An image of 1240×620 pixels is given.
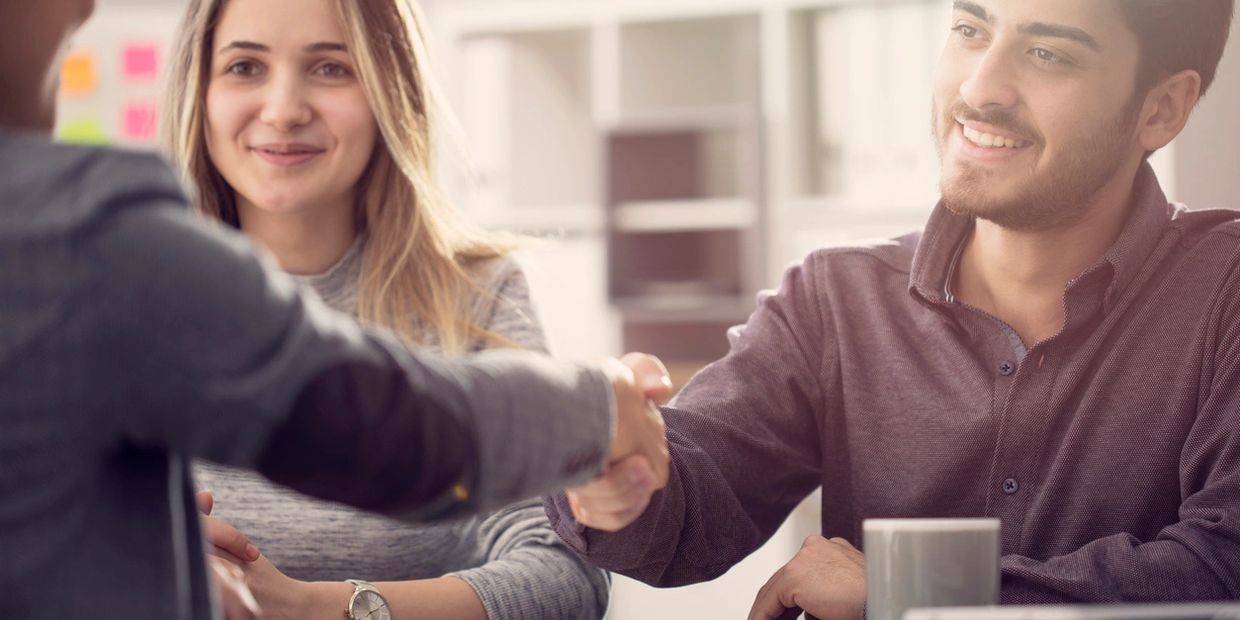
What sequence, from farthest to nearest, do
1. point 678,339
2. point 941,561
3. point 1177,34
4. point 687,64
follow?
point 687,64 → point 678,339 → point 1177,34 → point 941,561

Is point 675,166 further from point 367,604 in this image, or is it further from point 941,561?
point 941,561

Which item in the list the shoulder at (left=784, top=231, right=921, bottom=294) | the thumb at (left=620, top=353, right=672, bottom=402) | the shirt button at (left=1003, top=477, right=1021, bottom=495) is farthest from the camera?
the shoulder at (left=784, top=231, right=921, bottom=294)

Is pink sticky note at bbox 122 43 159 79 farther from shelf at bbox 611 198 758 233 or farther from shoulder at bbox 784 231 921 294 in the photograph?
shoulder at bbox 784 231 921 294

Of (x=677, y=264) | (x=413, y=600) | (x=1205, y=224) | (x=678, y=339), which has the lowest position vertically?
(x=678, y=339)

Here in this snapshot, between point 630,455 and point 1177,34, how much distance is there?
84cm

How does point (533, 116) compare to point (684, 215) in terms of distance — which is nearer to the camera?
point (684, 215)

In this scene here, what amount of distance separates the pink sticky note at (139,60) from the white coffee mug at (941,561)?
4.54m

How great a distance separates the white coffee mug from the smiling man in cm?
30

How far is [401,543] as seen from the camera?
1.46 m

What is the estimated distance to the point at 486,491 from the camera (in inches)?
26.3

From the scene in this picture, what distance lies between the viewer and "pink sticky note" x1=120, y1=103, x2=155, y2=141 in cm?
485

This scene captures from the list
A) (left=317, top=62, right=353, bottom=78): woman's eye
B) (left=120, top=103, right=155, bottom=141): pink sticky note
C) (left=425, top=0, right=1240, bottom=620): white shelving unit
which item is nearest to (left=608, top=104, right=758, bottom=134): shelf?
(left=425, top=0, right=1240, bottom=620): white shelving unit

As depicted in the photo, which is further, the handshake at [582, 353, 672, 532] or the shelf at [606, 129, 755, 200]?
the shelf at [606, 129, 755, 200]

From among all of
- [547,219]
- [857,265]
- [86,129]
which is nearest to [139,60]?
[86,129]
